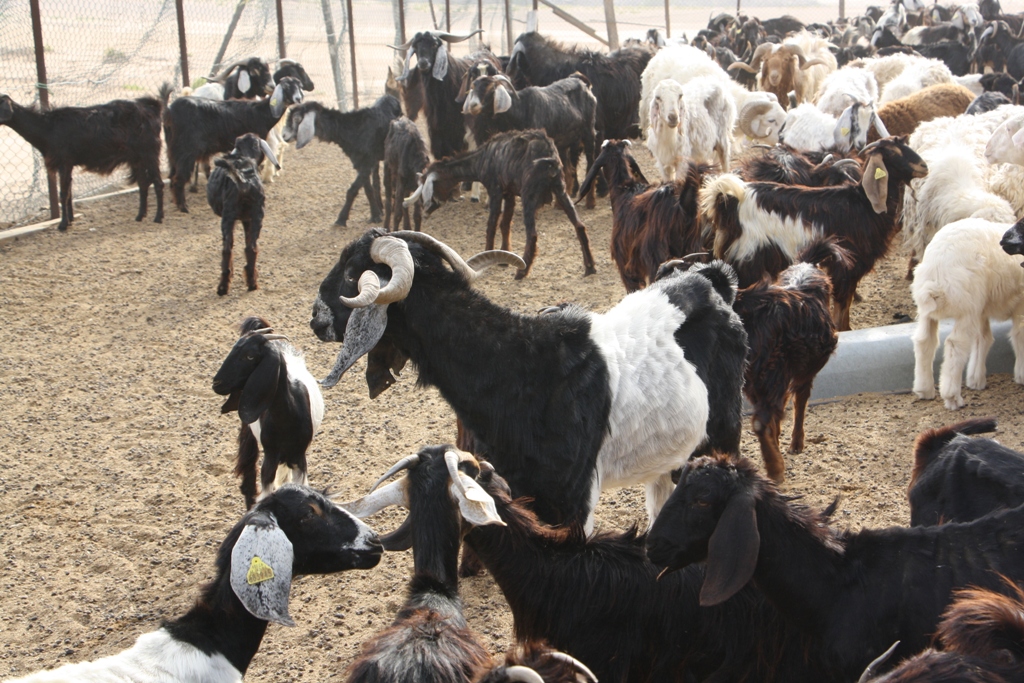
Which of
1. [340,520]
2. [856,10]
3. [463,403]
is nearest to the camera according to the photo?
[340,520]

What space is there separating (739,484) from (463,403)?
1.36m

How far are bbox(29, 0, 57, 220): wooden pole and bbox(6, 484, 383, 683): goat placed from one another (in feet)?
28.9

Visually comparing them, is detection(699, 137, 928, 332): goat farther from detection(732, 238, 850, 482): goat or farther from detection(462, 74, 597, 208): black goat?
detection(462, 74, 597, 208): black goat

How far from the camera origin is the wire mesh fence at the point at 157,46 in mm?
11328

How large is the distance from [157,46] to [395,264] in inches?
469

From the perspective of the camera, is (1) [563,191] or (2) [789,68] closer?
(1) [563,191]

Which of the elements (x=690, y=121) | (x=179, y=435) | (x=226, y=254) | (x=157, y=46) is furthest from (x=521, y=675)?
(x=157, y=46)

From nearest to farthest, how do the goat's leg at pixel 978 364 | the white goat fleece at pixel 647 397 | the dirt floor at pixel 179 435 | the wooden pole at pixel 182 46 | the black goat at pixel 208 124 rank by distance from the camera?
1. the white goat fleece at pixel 647 397
2. the dirt floor at pixel 179 435
3. the goat's leg at pixel 978 364
4. the black goat at pixel 208 124
5. the wooden pole at pixel 182 46

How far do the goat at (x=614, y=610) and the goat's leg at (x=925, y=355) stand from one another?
357 cm

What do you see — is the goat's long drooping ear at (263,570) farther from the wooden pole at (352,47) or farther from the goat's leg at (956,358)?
the wooden pole at (352,47)

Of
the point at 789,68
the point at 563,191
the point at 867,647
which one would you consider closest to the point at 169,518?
the point at 867,647

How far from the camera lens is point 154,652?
3.15 meters

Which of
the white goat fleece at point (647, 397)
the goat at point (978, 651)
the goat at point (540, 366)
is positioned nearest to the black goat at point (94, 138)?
the goat at point (540, 366)

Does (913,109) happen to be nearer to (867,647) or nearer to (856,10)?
(867,647)
